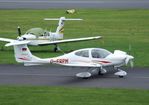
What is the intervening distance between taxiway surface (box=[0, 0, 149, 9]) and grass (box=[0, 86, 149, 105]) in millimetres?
45696

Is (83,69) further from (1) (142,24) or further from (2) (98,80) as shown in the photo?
(1) (142,24)

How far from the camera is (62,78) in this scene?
32.0 m

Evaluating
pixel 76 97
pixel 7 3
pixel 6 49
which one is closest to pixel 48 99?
pixel 76 97

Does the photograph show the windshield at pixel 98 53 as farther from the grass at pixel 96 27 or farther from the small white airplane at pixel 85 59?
the grass at pixel 96 27

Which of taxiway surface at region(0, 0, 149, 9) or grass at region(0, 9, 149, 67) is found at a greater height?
taxiway surface at region(0, 0, 149, 9)

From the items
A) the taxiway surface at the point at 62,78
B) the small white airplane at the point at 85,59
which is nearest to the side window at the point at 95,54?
the small white airplane at the point at 85,59

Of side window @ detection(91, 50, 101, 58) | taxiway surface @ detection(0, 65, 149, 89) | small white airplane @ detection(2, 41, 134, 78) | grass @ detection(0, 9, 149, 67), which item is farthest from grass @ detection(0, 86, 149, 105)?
grass @ detection(0, 9, 149, 67)

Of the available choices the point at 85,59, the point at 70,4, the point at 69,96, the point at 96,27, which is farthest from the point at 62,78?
the point at 70,4

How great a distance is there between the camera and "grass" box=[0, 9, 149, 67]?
4275 cm

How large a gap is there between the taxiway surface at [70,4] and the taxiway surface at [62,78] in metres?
39.5

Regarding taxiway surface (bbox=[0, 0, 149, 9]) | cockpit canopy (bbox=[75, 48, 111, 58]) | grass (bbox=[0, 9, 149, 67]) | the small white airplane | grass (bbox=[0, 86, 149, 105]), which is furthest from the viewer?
taxiway surface (bbox=[0, 0, 149, 9])

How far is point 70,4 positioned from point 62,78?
1866 inches

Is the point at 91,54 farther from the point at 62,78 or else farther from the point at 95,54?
the point at 62,78

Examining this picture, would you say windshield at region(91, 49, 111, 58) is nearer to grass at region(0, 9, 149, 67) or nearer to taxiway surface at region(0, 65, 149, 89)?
taxiway surface at region(0, 65, 149, 89)
